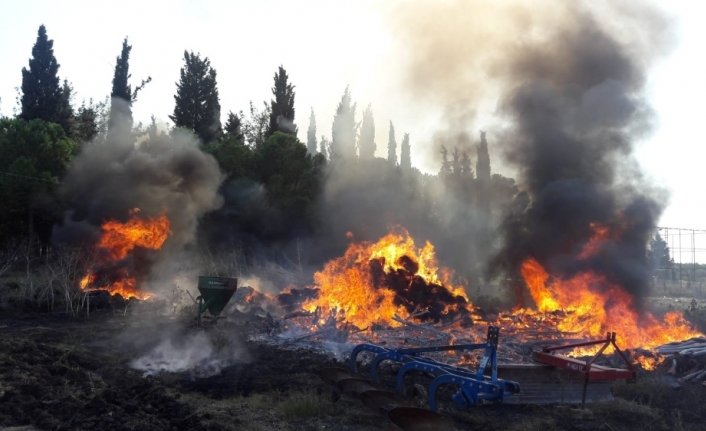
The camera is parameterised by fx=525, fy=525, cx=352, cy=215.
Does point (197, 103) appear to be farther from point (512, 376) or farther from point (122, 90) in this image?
point (512, 376)

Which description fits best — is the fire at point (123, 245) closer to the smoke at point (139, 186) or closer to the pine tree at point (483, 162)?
the smoke at point (139, 186)

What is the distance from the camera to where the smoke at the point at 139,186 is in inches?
925

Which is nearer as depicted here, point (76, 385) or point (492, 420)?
point (492, 420)

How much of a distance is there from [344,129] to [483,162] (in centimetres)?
4806

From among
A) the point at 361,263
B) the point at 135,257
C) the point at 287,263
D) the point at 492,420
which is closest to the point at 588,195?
the point at 361,263

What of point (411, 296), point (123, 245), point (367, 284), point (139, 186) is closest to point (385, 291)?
point (367, 284)

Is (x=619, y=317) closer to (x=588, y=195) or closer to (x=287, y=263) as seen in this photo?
(x=588, y=195)

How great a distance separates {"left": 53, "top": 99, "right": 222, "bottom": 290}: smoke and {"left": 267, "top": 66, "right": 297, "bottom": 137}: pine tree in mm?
14576

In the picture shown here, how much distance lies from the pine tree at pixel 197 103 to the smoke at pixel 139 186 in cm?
1059

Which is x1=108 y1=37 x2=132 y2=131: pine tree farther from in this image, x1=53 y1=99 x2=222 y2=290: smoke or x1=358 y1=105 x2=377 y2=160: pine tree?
x1=358 y1=105 x2=377 y2=160: pine tree

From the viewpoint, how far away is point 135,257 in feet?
75.2

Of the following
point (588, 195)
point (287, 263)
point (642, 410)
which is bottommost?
point (642, 410)

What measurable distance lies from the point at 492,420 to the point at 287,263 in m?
22.1

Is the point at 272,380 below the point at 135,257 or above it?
below
